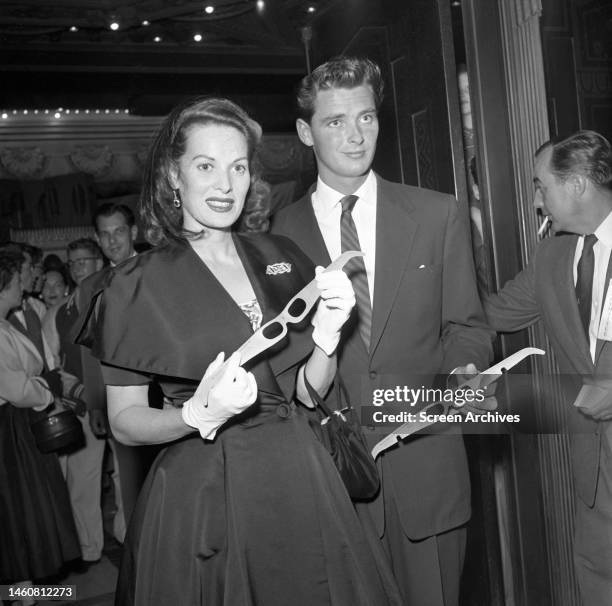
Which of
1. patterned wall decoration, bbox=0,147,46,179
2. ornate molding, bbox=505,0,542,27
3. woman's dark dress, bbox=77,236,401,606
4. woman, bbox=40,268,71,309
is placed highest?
patterned wall decoration, bbox=0,147,46,179

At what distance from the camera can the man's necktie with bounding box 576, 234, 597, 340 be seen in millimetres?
2320

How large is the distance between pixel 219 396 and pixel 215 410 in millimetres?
38

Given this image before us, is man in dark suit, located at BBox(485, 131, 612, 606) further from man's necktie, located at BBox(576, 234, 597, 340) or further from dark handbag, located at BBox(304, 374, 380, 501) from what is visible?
dark handbag, located at BBox(304, 374, 380, 501)

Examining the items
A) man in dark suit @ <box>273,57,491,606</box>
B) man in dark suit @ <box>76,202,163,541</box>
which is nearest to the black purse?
man in dark suit @ <box>76,202,163,541</box>

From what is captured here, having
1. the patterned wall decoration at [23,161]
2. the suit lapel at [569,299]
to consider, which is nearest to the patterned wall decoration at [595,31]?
the suit lapel at [569,299]

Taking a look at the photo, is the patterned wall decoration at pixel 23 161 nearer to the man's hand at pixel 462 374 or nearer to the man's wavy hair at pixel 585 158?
the man's wavy hair at pixel 585 158

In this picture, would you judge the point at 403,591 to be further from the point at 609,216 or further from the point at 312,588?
the point at 609,216

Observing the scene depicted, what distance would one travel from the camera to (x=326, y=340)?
1.74 m

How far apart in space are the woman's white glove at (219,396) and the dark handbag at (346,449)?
272mm

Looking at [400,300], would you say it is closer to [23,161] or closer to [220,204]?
[220,204]

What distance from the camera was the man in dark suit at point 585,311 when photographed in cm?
A: 231

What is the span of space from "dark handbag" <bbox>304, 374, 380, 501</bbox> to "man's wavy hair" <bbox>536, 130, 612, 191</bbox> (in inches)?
42.3

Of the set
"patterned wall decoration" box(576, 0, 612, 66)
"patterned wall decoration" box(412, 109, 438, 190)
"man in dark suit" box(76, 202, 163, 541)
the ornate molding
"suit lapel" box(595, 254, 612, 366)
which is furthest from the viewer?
"man in dark suit" box(76, 202, 163, 541)

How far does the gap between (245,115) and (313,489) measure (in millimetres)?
803
